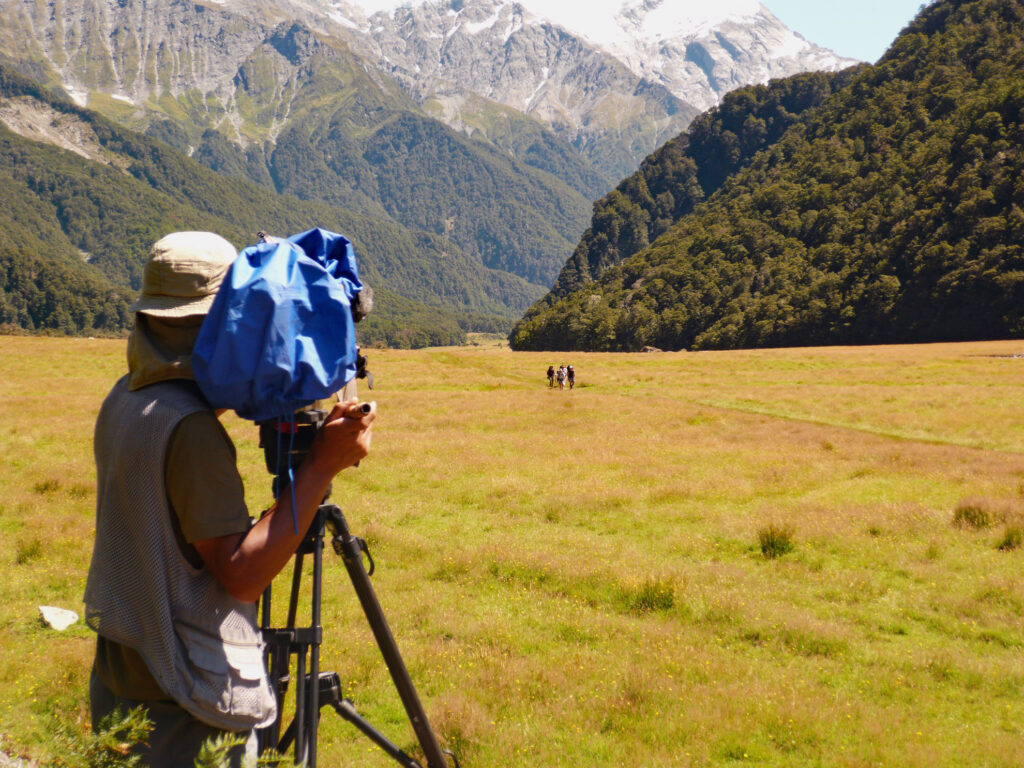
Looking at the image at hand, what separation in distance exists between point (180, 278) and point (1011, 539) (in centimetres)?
1364

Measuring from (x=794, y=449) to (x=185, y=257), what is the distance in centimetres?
2245

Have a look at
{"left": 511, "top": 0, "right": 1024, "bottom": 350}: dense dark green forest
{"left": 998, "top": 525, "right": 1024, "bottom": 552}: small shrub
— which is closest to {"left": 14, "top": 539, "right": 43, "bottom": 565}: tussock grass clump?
{"left": 998, "top": 525, "right": 1024, "bottom": 552}: small shrub

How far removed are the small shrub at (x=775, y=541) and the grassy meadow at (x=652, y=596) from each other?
37 millimetres

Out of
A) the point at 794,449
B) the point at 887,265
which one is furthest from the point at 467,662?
the point at 887,265

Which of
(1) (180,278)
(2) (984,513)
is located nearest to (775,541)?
(2) (984,513)

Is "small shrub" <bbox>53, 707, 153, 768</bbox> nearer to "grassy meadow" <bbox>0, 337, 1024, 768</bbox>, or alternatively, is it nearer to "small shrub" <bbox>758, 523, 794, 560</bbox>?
"grassy meadow" <bbox>0, 337, 1024, 768</bbox>

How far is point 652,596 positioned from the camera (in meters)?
9.67

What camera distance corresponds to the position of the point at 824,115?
184 m

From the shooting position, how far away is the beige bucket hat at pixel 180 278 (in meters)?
2.97

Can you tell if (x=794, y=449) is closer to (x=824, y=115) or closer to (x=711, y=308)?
(x=711, y=308)

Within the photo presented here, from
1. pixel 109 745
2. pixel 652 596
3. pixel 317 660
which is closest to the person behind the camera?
pixel 109 745

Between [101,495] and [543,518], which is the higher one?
→ [101,495]

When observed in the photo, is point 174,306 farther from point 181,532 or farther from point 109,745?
point 109,745

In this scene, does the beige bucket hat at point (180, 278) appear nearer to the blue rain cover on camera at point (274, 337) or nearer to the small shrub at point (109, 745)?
the blue rain cover on camera at point (274, 337)
